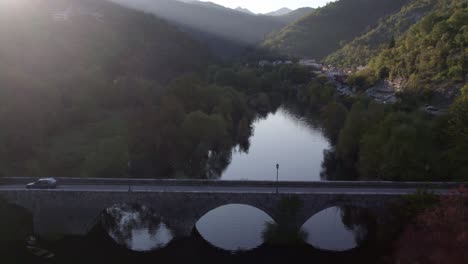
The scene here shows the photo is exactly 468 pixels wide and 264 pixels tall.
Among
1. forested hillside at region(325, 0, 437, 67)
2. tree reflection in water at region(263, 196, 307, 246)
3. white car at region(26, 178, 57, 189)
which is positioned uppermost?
forested hillside at region(325, 0, 437, 67)

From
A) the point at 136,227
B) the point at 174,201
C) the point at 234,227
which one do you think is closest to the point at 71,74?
the point at 136,227

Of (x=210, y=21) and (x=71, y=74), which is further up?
(x=210, y=21)

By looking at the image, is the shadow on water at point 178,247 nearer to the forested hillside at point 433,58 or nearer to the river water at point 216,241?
the river water at point 216,241

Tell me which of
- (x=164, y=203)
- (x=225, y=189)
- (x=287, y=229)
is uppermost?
(x=225, y=189)

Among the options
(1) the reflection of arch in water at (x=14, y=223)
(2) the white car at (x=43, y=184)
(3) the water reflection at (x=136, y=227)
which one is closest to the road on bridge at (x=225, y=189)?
(2) the white car at (x=43, y=184)

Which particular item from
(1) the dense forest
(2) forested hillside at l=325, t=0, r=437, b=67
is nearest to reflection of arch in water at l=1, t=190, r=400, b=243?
(1) the dense forest

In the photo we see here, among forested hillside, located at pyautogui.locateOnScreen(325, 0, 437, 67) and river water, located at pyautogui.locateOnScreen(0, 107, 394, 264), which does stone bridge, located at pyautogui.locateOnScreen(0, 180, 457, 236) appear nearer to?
river water, located at pyautogui.locateOnScreen(0, 107, 394, 264)

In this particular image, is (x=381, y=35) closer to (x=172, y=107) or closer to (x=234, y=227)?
(x=172, y=107)
